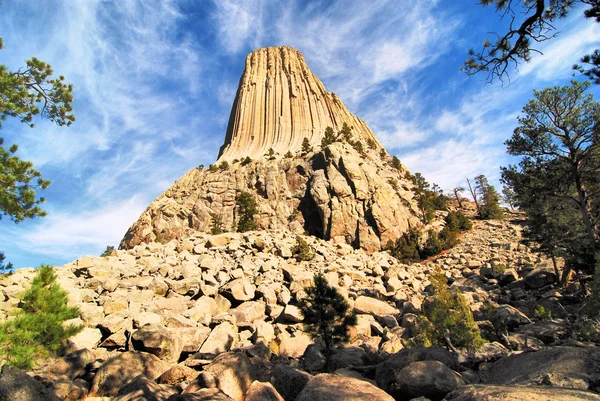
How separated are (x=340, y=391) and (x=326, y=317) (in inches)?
328

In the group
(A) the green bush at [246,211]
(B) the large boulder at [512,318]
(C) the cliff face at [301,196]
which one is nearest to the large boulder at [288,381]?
(B) the large boulder at [512,318]

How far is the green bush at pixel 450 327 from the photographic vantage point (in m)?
13.1

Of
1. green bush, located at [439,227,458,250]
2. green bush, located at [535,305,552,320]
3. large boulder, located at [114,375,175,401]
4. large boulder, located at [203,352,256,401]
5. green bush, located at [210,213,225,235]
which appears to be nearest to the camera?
large boulder, located at [114,375,175,401]

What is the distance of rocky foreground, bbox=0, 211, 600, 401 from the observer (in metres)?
5.96

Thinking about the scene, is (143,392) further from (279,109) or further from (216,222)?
(279,109)

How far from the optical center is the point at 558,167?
15.2 metres

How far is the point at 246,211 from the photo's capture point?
44.6 meters

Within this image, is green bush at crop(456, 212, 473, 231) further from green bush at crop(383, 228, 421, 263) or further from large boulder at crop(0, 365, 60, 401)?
large boulder at crop(0, 365, 60, 401)

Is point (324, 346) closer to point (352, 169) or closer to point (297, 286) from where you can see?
point (297, 286)

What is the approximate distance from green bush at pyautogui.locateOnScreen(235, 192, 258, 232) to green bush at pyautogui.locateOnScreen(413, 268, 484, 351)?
29236 millimetres

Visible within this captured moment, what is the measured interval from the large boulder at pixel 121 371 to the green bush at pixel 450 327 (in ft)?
37.6

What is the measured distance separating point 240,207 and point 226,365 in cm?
3914

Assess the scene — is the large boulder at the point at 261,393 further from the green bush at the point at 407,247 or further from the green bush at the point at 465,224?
the green bush at the point at 465,224

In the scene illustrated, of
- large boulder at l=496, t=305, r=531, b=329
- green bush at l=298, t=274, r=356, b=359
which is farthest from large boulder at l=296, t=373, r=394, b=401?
large boulder at l=496, t=305, r=531, b=329
